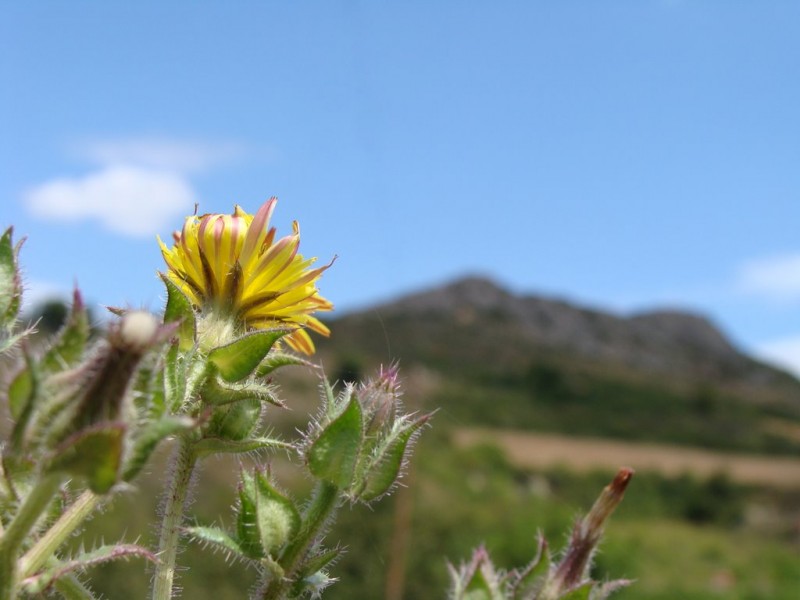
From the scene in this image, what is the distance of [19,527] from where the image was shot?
1281 millimetres

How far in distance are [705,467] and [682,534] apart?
1843cm

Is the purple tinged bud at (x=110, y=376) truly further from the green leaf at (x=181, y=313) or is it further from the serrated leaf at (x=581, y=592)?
the serrated leaf at (x=581, y=592)

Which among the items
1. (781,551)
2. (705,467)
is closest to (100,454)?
(781,551)

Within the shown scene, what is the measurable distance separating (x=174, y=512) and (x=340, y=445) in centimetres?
34

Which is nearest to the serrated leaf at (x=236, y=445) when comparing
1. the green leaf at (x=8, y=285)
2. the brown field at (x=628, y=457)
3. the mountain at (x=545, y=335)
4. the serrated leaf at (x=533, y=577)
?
the green leaf at (x=8, y=285)

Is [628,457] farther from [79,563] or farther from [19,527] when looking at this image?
[19,527]

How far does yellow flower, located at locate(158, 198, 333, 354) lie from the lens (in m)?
2.05

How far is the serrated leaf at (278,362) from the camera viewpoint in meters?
1.85

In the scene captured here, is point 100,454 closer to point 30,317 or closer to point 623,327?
point 30,317

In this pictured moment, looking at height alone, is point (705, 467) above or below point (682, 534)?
above

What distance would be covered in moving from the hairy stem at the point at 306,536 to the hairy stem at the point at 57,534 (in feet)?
1.46

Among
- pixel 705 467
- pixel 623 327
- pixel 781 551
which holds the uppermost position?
pixel 623 327

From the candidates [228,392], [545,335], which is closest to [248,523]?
[228,392]

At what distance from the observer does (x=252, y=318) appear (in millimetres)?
2109
